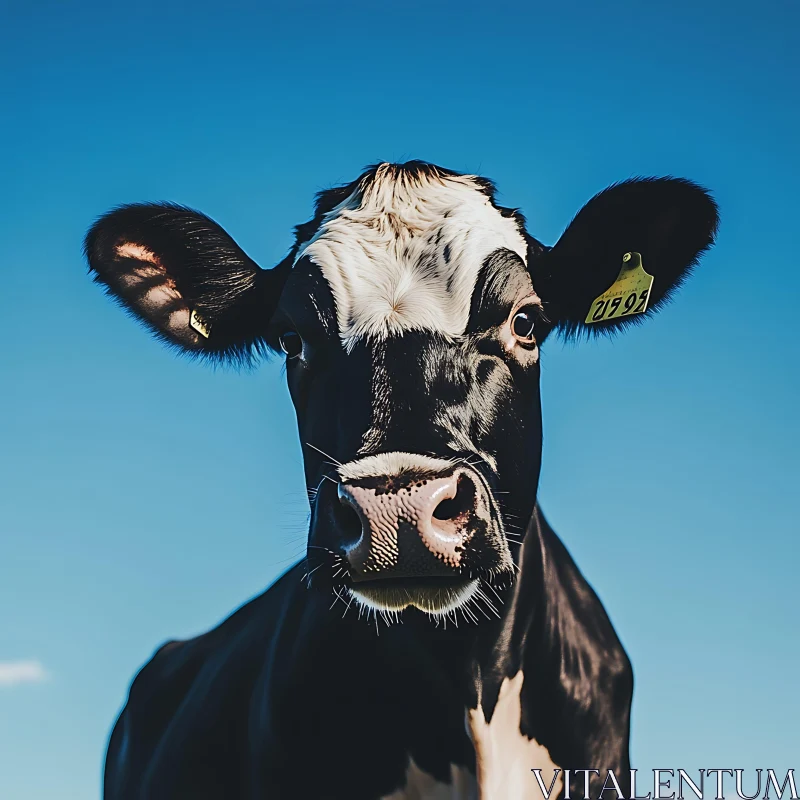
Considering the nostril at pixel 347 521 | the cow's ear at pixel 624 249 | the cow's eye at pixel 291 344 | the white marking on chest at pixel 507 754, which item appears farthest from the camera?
the cow's ear at pixel 624 249

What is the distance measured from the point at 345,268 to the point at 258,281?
0.99 meters

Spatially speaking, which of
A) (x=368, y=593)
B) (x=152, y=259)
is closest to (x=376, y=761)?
(x=368, y=593)

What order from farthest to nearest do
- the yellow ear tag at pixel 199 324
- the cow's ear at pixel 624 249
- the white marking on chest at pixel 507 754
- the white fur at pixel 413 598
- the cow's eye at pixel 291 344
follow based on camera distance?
the yellow ear tag at pixel 199 324
the cow's ear at pixel 624 249
the cow's eye at pixel 291 344
the white marking on chest at pixel 507 754
the white fur at pixel 413 598

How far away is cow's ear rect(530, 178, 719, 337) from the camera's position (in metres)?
5.20

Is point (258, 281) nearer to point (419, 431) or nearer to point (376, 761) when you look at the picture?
point (419, 431)

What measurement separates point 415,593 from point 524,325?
145 cm

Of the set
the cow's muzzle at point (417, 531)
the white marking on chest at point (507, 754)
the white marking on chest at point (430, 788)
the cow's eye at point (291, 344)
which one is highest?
the cow's eye at point (291, 344)

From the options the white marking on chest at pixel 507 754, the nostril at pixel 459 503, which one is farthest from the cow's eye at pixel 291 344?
the white marking on chest at pixel 507 754

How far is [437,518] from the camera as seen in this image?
3.83 m

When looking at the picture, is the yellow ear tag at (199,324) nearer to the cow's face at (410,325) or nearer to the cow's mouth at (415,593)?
the cow's face at (410,325)

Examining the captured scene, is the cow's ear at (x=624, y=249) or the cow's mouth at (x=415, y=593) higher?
the cow's ear at (x=624, y=249)

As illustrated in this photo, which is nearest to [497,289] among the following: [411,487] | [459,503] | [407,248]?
[407,248]

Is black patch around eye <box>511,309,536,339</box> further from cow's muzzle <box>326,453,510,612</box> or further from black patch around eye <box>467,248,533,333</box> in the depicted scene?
cow's muzzle <box>326,453,510,612</box>

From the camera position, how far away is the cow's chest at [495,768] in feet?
14.9
